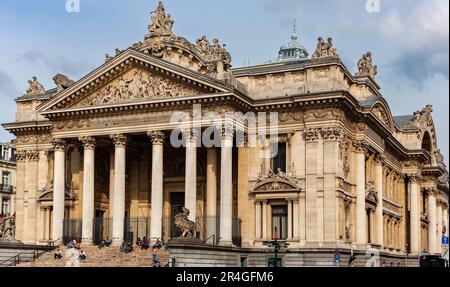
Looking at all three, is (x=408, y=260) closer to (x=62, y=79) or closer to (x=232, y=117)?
(x=232, y=117)

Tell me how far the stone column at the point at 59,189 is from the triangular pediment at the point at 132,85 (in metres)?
2.66

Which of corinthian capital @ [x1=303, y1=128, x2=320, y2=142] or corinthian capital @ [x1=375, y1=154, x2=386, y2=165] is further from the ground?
corinthian capital @ [x1=303, y1=128, x2=320, y2=142]

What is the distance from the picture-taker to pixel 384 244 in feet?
192

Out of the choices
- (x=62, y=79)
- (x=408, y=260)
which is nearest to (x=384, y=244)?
(x=408, y=260)

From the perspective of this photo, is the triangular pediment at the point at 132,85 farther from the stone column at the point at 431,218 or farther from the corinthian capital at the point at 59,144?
the stone column at the point at 431,218

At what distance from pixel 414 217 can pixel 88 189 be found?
30.0 meters

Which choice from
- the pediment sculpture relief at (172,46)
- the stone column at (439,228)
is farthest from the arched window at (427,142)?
the pediment sculpture relief at (172,46)

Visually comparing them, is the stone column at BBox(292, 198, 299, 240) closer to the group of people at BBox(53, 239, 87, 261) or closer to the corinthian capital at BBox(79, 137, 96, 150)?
the group of people at BBox(53, 239, 87, 261)

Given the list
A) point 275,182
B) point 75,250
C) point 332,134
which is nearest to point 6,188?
point 75,250

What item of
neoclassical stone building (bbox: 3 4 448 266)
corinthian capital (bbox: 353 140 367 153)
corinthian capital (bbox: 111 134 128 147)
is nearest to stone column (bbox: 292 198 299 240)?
neoclassical stone building (bbox: 3 4 448 266)

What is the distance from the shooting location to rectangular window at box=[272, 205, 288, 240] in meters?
48.9

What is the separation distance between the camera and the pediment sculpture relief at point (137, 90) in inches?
1900

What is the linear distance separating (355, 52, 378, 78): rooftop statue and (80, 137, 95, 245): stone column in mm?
18987
